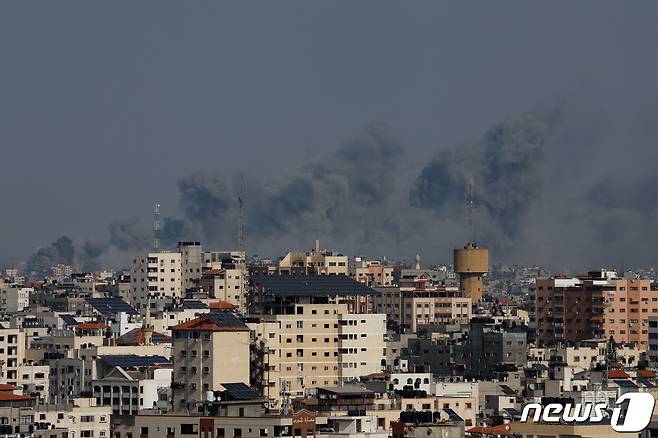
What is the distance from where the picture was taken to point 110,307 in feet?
471

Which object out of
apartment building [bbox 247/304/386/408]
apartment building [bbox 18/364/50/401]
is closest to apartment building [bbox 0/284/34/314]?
apartment building [bbox 247/304/386/408]

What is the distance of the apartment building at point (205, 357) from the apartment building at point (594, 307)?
2560 inches

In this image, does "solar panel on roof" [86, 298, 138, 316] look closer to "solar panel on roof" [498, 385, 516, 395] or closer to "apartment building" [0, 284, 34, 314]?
"apartment building" [0, 284, 34, 314]

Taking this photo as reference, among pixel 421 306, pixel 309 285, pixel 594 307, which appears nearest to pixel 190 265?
pixel 421 306

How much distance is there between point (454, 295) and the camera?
170125 mm

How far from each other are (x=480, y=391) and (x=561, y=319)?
5251 cm

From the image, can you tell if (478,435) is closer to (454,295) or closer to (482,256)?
(454,295)

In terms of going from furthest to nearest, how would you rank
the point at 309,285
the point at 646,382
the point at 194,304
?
the point at 194,304 < the point at 309,285 < the point at 646,382

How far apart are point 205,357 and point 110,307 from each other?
62.3m

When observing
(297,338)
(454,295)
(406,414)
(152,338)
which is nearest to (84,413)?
(406,414)

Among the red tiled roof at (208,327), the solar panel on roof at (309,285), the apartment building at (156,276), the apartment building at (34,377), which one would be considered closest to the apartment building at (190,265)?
the apartment building at (156,276)

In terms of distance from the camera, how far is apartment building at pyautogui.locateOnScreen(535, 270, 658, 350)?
14750 centimetres

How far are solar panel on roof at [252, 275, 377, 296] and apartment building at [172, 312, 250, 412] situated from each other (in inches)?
951

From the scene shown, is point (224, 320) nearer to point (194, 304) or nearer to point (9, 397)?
point (9, 397)
